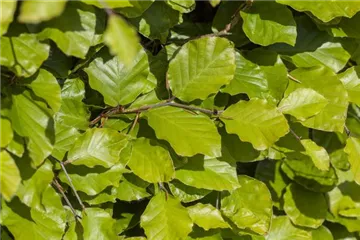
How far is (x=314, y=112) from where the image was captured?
64.1 inches

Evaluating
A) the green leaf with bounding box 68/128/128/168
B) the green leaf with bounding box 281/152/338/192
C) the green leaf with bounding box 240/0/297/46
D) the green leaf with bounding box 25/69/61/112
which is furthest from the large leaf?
the green leaf with bounding box 281/152/338/192

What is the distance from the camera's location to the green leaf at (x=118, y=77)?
4.98 feet

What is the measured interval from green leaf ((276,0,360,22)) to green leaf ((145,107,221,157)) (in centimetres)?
39

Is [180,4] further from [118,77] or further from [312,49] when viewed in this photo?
[312,49]

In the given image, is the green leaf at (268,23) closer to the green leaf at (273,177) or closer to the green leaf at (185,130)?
the green leaf at (185,130)

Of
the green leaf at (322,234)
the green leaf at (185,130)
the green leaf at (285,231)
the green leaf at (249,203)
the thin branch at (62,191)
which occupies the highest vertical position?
the green leaf at (185,130)

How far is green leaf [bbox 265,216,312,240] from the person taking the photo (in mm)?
2039

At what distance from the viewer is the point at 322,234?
7.20 feet

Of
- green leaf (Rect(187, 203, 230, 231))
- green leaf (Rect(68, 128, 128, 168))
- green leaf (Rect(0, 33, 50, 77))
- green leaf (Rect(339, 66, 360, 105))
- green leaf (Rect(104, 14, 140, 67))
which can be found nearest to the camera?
green leaf (Rect(104, 14, 140, 67))

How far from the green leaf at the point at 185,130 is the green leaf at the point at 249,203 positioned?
0.36m

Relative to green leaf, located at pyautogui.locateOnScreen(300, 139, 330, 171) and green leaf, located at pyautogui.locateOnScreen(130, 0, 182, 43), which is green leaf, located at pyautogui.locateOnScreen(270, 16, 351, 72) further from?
green leaf, located at pyautogui.locateOnScreen(130, 0, 182, 43)

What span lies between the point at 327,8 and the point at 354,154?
46 centimetres

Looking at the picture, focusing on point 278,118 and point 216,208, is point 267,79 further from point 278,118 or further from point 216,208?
point 216,208

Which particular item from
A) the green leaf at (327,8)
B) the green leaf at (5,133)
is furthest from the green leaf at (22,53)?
the green leaf at (327,8)
